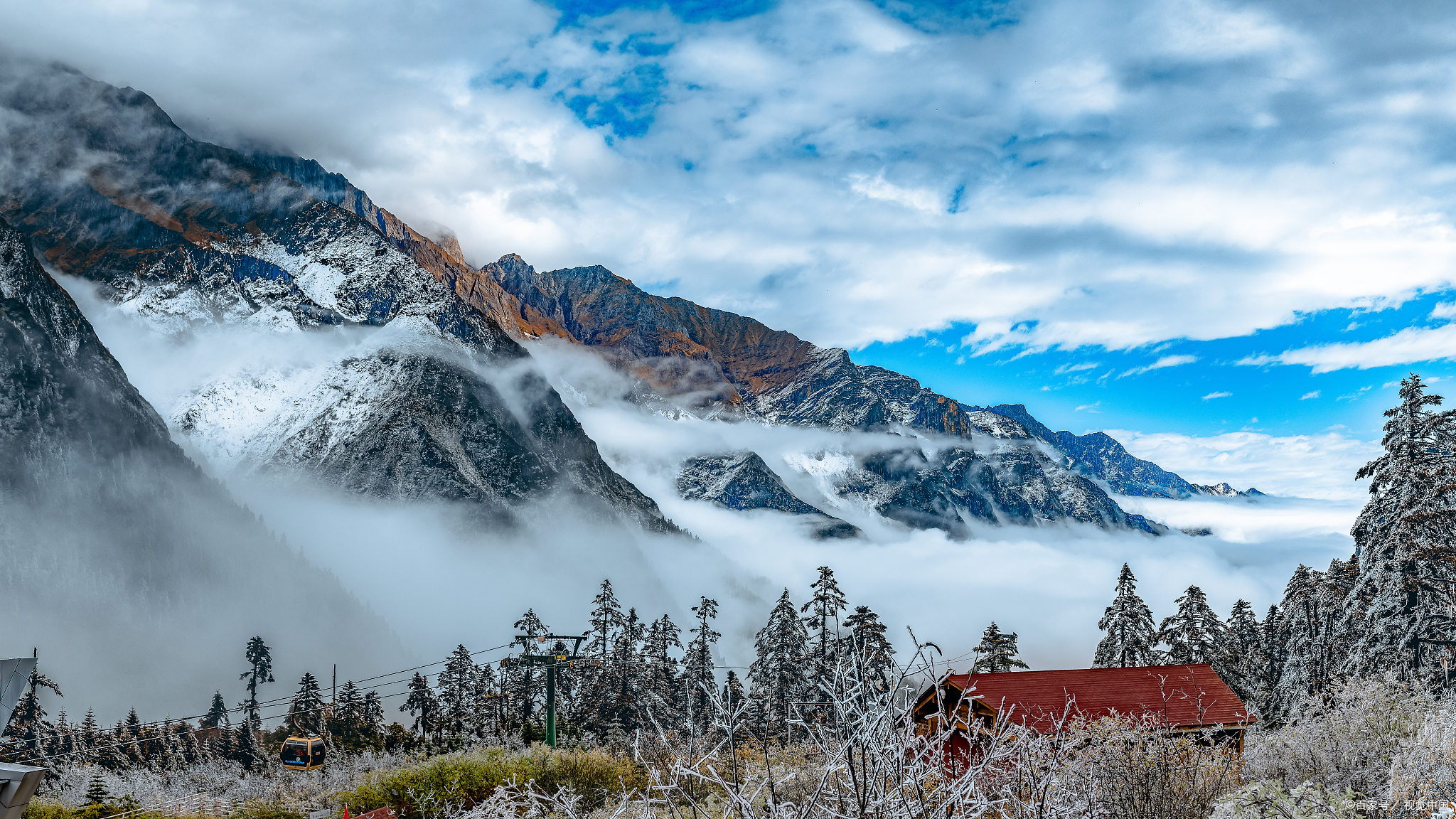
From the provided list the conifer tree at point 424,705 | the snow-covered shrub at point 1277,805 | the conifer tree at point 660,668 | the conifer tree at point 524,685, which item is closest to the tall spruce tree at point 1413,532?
the snow-covered shrub at point 1277,805

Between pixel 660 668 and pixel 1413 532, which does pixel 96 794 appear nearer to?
pixel 660 668

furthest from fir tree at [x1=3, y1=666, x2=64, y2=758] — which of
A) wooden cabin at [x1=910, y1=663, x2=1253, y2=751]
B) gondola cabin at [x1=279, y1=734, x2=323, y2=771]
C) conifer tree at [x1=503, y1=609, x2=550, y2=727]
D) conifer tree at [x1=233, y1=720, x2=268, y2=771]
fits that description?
wooden cabin at [x1=910, y1=663, x2=1253, y2=751]

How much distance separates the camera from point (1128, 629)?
46.8 metres

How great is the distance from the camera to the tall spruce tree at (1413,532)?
2680 centimetres

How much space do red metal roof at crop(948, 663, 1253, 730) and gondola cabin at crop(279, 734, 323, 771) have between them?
27.9m

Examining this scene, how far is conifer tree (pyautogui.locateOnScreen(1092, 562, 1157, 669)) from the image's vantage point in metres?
45.7

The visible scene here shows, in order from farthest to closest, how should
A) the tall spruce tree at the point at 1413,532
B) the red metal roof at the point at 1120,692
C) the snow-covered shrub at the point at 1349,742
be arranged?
the red metal roof at the point at 1120,692 < the tall spruce tree at the point at 1413,532 < the snow-covered shrub at the point at 1349,742

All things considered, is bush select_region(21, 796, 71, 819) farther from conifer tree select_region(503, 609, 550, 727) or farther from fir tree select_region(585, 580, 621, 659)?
fir tree select_region(585, 580, 621, 659)

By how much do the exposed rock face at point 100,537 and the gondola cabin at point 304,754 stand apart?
5648 inches

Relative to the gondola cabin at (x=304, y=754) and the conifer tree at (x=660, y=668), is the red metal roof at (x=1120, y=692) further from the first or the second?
the gondola cabin at (x=304, y=754)

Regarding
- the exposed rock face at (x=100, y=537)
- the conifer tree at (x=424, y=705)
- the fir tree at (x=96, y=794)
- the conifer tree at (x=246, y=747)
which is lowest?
the conifer tree at (x=246, y=747)

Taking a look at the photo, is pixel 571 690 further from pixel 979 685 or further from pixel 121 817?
pixel 121 817

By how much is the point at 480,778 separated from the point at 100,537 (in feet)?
640

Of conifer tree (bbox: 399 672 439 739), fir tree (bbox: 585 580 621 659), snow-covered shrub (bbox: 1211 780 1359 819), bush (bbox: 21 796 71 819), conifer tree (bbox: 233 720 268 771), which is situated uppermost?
fir tree (bbox: 585 580 621 659)
